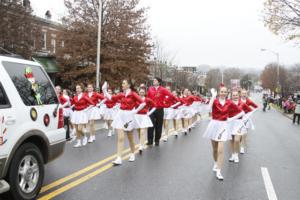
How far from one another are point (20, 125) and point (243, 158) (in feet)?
19.7

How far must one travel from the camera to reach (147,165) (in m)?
7.68

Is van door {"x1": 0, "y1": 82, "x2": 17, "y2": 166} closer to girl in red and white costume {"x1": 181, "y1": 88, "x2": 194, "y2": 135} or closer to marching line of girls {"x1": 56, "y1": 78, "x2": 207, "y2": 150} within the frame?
marching line of girls {"x1": 56, "y1": 78, "x2": 207, "y2": 150}

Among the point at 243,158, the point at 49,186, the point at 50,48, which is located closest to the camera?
the point at 49,186

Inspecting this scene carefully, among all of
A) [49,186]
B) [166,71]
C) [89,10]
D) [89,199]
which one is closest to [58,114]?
[49,186]

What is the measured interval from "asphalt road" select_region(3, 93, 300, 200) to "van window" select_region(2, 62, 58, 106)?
1451 millimetres

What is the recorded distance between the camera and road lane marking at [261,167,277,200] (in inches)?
224

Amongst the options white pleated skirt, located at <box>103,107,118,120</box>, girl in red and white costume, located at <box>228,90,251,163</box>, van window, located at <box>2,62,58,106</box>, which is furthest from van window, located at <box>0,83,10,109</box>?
white pleated skirt, located at <box>103,107,118,120</box>

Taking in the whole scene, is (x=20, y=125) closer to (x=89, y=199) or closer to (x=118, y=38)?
(x=89, y=199)

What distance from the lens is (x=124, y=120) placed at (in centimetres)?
799

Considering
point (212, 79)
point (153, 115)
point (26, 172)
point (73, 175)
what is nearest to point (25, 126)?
point (26, 172)

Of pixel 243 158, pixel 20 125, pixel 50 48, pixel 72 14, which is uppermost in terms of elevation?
pixel 72 14

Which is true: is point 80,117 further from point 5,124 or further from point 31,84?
point 5,124

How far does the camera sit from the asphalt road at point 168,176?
18.4 ft

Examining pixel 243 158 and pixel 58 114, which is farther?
pixel 243 158
